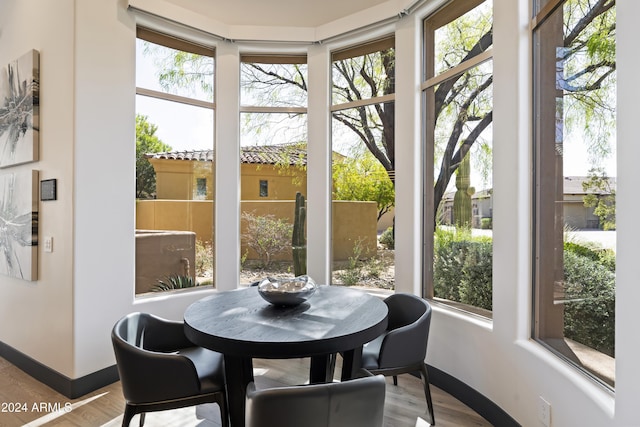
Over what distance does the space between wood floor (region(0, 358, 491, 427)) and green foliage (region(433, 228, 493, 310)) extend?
731mm

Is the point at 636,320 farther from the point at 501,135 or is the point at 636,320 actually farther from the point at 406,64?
the point at 406,64

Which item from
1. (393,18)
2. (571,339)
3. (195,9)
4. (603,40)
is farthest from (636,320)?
(195,9)

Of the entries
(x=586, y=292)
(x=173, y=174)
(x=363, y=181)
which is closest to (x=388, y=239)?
(x=363, y=181)

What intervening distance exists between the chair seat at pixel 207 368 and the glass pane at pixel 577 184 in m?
1.73

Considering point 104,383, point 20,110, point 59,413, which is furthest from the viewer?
point 20,110

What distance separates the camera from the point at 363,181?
369 cm

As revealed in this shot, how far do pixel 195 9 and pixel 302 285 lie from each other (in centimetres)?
278

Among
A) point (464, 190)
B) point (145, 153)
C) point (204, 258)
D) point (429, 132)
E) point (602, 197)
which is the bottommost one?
point (204, 258)

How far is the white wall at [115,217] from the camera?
85.1 inches

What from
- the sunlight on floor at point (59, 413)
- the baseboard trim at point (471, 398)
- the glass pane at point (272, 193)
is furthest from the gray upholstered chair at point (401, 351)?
Result: the sunlight on floor at point (59, 413)

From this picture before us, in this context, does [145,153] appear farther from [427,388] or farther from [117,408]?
[427,388]

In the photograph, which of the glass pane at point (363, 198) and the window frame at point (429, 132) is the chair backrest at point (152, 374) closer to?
the window frame at point (429, 132)

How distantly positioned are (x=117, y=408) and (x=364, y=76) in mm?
3401

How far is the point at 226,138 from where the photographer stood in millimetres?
3818
